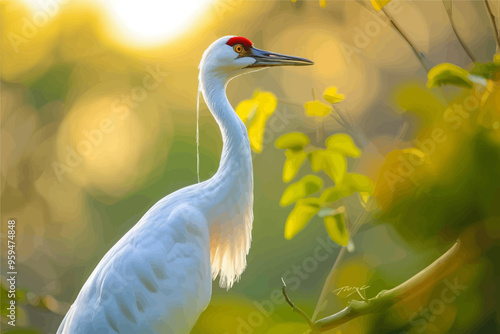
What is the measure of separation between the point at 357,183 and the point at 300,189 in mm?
90

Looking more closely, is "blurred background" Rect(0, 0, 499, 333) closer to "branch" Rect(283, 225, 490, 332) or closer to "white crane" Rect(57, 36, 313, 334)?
"white crane" Rect(57, 36, 313, 334)

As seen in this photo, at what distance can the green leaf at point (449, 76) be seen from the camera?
0.66 m

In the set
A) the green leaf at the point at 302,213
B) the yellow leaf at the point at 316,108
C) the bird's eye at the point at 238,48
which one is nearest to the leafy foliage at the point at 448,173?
the green leaf at the point at 302,213

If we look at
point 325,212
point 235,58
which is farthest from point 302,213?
point 235,58

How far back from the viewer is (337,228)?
0.74 m

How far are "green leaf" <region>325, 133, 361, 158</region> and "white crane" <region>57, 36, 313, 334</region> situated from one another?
28 cm

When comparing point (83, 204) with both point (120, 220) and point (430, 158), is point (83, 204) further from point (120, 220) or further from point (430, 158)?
point (430, 158)

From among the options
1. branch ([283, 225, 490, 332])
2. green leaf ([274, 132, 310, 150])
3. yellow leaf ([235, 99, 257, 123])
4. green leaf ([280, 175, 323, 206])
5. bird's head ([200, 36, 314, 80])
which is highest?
bird's head ([200, 36, 314, 80])

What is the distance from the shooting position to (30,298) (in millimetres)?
1187

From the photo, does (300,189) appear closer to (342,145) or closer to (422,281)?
(342,145)

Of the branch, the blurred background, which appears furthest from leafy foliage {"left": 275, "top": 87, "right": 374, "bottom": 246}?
the blurred background

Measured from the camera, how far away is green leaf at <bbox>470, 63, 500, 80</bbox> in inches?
25.5

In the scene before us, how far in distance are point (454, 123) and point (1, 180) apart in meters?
1.57

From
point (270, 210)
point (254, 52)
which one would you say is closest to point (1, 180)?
point (270, 210)
